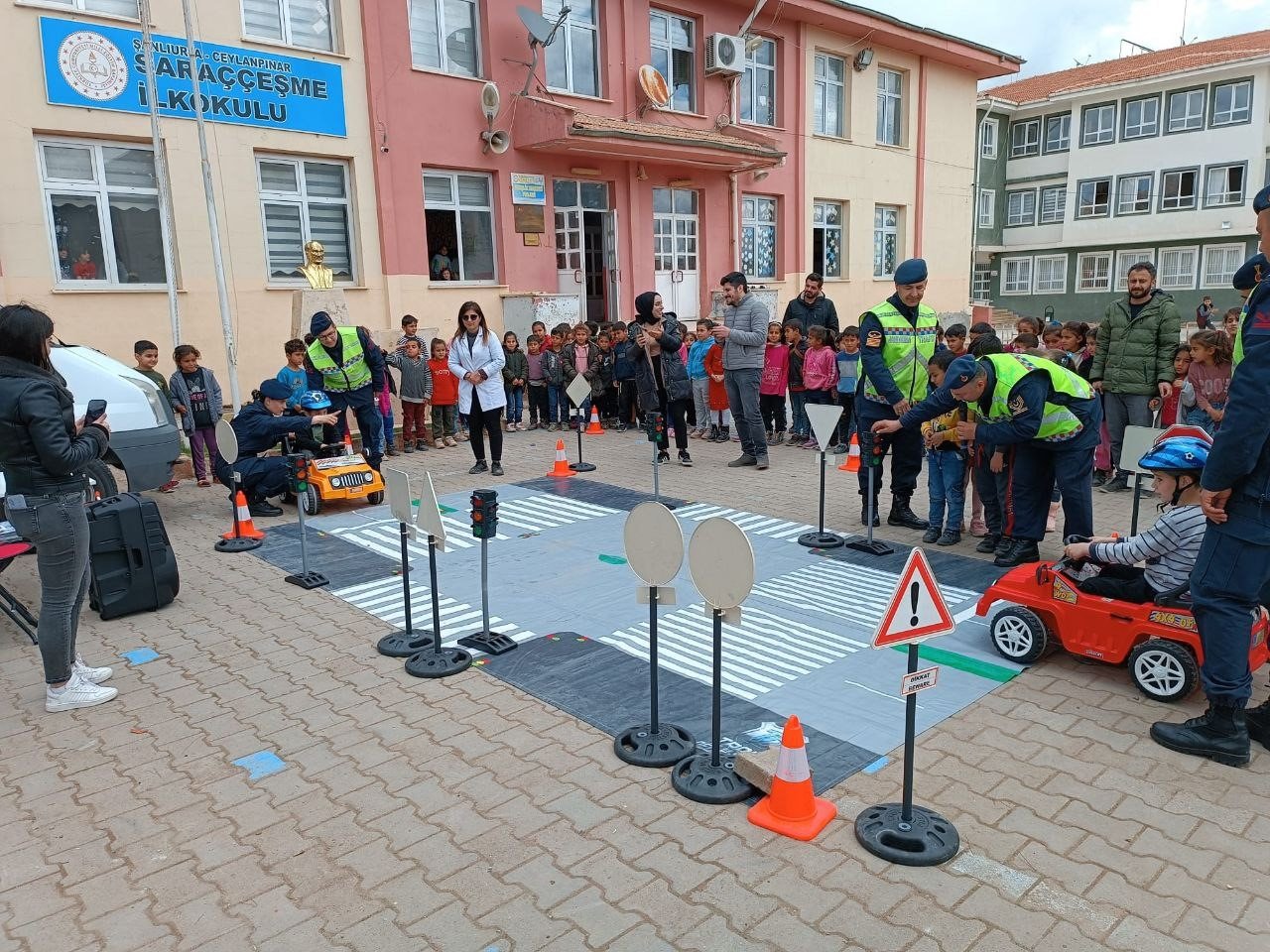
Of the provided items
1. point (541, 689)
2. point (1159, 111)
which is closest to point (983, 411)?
point (541, 689)

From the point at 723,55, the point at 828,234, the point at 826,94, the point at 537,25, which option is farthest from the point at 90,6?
the point at 828,234

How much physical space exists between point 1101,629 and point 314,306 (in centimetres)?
1074

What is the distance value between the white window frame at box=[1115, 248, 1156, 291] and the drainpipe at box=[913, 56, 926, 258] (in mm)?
15482

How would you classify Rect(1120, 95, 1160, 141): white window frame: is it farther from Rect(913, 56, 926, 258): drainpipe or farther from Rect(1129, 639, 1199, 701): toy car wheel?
Rect(1129, 639, 1199, 701): toy car wheel

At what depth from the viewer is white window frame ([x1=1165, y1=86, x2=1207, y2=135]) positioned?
32.2 m

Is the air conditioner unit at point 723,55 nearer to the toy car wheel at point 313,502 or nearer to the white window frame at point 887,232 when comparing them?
the white window frame at point 887,232

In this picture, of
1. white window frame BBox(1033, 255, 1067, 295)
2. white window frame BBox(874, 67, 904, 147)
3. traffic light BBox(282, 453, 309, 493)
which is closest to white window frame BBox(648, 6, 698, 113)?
white window frame BBox(874, 67, 904, 147)

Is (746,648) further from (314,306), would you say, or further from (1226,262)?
(1226,262)

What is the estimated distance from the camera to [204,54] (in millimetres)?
11883

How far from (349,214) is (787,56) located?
1146cm

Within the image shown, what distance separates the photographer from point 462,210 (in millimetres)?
15133

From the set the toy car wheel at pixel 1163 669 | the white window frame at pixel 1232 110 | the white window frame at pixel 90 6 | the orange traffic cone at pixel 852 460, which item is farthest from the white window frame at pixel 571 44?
the white window frame at pixel 1232 110

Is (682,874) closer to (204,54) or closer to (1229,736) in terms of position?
(1229,736)

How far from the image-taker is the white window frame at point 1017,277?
3788cm
